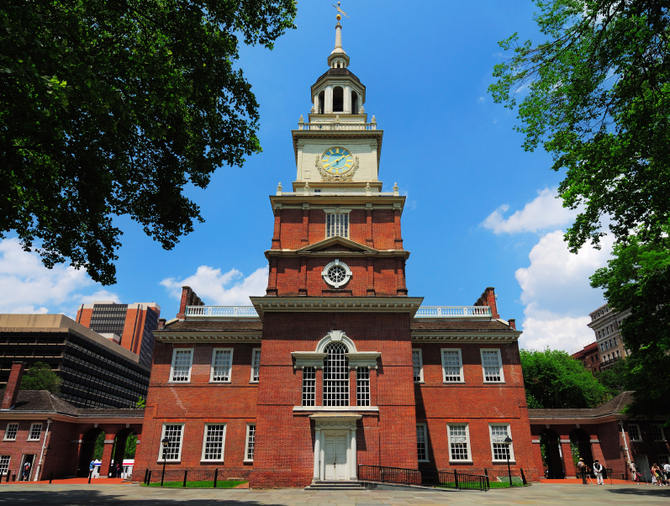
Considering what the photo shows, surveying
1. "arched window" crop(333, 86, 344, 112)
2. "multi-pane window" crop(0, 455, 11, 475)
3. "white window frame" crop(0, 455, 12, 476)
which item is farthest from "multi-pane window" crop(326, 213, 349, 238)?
"multi-pane window" crop(0, 455, 11, 475)

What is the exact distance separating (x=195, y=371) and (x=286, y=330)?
Answer: 29.5ft

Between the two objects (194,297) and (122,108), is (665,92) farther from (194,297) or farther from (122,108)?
(194,297)

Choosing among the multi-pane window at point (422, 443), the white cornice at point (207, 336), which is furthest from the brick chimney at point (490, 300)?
the white cornice at point (207, 336)

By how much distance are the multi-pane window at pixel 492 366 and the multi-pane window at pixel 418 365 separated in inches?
168

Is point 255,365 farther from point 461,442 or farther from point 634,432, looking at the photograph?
point 634,432

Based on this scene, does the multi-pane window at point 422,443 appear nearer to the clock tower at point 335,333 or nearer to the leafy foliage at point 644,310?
the clock tower at point 335,333

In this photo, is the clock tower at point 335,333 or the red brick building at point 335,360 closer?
the clock tower at point 335,333

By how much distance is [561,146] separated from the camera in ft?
46.3

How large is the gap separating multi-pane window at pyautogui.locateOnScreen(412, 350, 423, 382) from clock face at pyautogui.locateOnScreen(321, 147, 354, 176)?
44.1 ft

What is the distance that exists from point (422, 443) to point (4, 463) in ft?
100

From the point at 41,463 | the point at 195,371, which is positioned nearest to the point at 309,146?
the point at 195,371

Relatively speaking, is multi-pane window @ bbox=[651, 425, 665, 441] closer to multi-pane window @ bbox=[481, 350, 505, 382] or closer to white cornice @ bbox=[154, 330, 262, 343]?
multi-pane window @ bbox=[481, 350, 505, 382]

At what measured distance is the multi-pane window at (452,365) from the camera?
29.3 metres

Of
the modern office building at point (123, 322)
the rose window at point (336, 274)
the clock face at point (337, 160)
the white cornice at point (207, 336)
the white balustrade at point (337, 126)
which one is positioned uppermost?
the modern office building at point (123, 322)
